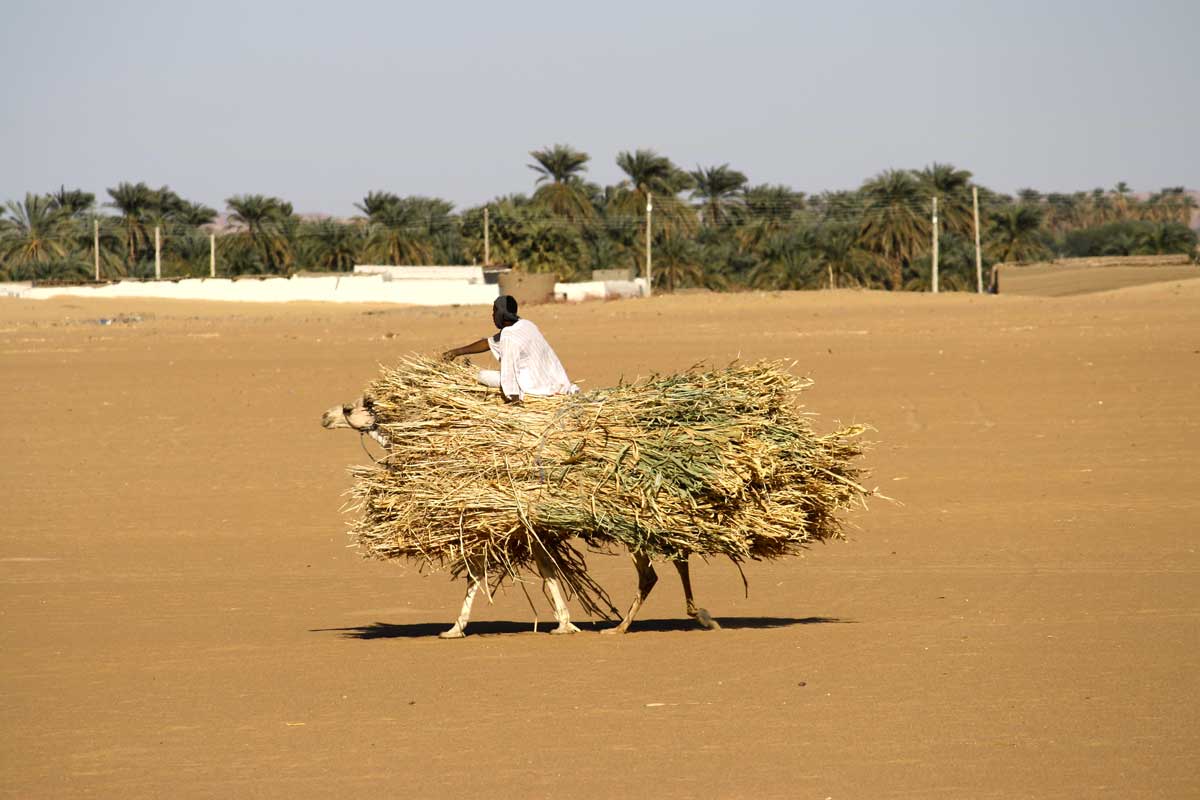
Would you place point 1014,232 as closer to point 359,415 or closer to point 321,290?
point 321,290

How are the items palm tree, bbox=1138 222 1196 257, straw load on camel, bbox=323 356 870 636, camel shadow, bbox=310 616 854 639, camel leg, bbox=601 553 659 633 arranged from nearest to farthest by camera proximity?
straw load on camel, bbox=323 356 870 636, camel leg, bbox=601 553 659 633, camel shadow, bbox=310 616 854 639, palm tree, bbox=1138 222 1196 257

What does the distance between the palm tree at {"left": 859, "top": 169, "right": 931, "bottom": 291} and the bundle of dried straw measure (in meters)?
59.1

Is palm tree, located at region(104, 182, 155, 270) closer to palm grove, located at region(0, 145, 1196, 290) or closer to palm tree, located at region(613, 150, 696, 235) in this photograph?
palm grove, located at region(0, 145, 1196, 290)

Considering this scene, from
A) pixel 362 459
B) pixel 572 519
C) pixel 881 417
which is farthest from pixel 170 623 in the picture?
pixel 881 417

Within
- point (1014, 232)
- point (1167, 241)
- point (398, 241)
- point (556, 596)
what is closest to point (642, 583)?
point (556, 596)

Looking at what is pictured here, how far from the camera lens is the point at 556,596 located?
10875 millimetres

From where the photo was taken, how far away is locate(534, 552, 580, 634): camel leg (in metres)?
10.8

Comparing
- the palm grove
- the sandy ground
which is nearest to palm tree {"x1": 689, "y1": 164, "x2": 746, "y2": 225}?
the palm grove

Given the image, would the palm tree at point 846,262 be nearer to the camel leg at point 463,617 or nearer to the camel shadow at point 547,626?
the camel shadow at point 547,626

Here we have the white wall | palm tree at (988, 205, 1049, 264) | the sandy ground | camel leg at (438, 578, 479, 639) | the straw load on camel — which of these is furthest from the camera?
palm tree at (988, 205, 1049, 264)

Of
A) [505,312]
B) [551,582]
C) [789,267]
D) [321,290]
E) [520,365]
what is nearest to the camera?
[520,365]

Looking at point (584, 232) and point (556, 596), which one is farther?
point (584, 232)

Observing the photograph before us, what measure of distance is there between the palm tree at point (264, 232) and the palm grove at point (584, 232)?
0.07 m

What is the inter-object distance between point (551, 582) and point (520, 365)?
1.51m
